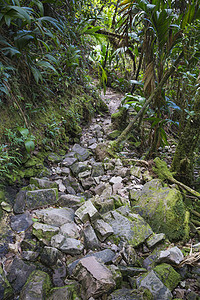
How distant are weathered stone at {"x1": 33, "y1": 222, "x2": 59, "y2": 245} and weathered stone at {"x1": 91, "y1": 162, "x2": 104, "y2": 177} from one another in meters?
1.23

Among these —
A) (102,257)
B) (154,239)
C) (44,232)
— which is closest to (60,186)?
(44,232)

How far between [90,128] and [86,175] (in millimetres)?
1556

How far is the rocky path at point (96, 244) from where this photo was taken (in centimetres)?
123

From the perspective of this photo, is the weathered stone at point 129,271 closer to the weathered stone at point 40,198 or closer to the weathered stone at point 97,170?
the weathered stone at point 40,198

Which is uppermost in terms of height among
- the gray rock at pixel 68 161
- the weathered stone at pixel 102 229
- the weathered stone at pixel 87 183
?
the weathered stone at pixel 102 229

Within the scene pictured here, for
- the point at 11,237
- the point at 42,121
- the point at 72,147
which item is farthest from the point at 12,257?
the point at 72,147

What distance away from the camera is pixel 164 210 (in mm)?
1961

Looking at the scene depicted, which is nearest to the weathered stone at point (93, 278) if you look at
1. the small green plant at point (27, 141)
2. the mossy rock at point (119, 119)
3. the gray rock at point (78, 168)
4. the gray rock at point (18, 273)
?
the gray rock at point (18, 273)

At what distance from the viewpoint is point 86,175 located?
2.69 m

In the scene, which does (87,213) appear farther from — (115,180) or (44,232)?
(115,180)

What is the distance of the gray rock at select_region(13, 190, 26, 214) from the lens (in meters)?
1.73

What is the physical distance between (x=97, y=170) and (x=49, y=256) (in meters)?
1.52

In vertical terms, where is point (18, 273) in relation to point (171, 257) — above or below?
above

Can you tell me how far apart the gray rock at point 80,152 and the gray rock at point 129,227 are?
133 centimetres
